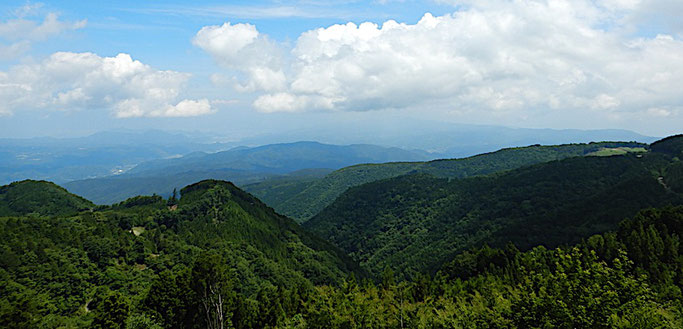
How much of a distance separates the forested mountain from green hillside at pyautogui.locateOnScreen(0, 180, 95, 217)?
104m

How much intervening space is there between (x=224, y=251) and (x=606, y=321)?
258ft

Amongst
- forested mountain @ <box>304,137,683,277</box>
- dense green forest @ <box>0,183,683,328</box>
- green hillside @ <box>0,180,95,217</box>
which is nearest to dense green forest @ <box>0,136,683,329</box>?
dense green forest @ <box>0,183,683,328</box>

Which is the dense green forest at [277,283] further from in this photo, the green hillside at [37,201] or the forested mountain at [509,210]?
the forested mountain at [509,210]

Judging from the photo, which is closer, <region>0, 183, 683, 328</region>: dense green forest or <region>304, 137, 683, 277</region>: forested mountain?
<region>0, 183, 683, 328</region>: dense green forest

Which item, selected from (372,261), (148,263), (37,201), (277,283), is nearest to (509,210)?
(372,261)

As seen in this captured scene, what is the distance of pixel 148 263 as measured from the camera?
229ft

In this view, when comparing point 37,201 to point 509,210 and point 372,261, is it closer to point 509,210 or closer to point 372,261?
point 372,261

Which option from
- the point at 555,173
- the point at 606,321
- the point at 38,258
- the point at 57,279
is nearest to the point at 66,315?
the point at 57,279

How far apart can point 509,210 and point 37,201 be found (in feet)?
531

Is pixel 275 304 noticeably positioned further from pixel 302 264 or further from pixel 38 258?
pixel 302 264

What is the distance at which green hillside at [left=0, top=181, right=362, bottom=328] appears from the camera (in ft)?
161

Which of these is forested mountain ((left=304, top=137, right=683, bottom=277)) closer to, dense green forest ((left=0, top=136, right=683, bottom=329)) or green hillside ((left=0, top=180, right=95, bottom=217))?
dense green forest ((left=0, top=136, right=683, bottom=329))

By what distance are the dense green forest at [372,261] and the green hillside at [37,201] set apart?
555 mm

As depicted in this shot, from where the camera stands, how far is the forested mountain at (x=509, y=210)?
107m
